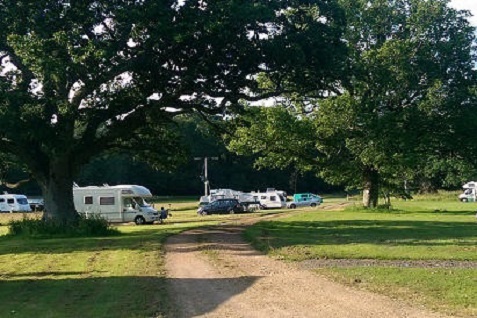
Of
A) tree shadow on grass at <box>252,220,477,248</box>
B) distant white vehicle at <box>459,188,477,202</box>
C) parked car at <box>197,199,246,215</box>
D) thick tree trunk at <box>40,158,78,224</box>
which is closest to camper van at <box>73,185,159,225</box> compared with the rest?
parked car at <box>197,199,246,215</box>

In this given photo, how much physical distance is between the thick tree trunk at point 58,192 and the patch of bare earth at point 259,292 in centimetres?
1231

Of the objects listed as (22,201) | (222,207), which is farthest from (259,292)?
(22,201)

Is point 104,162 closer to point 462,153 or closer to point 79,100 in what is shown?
point 462,153

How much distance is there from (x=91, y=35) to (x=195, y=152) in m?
84.4

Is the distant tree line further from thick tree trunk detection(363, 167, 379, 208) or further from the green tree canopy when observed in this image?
the green tree canopy

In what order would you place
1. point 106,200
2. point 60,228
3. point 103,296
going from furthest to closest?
1. point 106,200
2. point 60,228
3. point 103,296

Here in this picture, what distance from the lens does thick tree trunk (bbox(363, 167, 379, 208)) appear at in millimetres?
47625

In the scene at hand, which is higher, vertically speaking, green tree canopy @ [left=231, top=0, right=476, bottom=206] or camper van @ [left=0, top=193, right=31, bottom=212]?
green tree canopy @ [left=231, top=0, right=476, bottom=206]

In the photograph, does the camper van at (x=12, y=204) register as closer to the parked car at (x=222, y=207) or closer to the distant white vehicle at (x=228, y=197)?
the distant white vehicle at (x=228, y=197)

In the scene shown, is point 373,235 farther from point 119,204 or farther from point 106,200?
point 106,200

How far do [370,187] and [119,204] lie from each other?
19.1 metres

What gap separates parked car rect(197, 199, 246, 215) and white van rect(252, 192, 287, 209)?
31.4 ft

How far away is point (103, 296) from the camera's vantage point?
11648 mm

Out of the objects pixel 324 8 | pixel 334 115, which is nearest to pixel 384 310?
pixel 324 8
